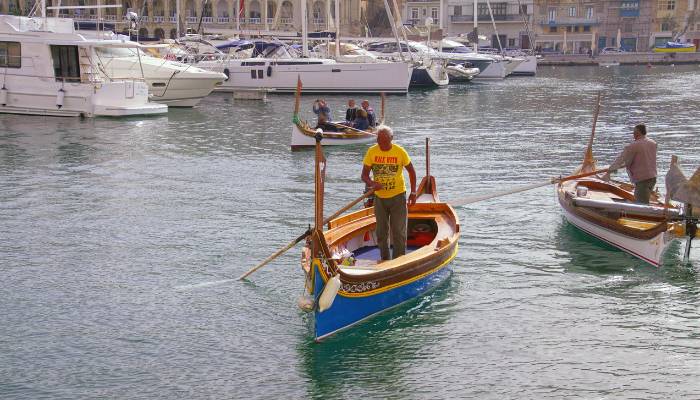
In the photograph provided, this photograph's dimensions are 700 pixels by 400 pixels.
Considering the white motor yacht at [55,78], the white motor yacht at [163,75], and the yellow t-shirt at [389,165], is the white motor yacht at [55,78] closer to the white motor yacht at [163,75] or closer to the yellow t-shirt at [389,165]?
the white motor yacht at [163,75]

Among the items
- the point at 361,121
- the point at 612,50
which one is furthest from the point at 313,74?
the point at 612,50

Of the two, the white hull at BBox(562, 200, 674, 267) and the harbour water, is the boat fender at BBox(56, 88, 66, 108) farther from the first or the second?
the white hull at BBox(562, 200, 674, 267)

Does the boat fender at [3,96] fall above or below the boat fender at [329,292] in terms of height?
above

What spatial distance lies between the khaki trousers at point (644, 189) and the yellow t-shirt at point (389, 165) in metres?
5.85

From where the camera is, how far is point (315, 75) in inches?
2160

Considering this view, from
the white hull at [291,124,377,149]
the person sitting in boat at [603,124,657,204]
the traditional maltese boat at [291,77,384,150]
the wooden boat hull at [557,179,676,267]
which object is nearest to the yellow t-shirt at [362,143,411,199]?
the wooden boat hull at [557,179,676,267]

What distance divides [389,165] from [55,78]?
30.5 metres

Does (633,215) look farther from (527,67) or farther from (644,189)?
(527,67)

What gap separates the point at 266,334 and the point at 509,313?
3660 mm

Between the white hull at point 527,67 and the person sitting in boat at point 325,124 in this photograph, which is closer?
the person sitting in boat at point 325,124

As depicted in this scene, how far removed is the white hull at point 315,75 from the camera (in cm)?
5434

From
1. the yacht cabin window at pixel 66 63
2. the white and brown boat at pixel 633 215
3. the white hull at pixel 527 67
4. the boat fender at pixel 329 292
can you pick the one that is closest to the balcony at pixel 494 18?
the white hull at pixel 527 67

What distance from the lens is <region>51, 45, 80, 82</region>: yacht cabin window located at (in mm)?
38781

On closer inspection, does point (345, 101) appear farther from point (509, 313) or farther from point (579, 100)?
point (509, 313)
